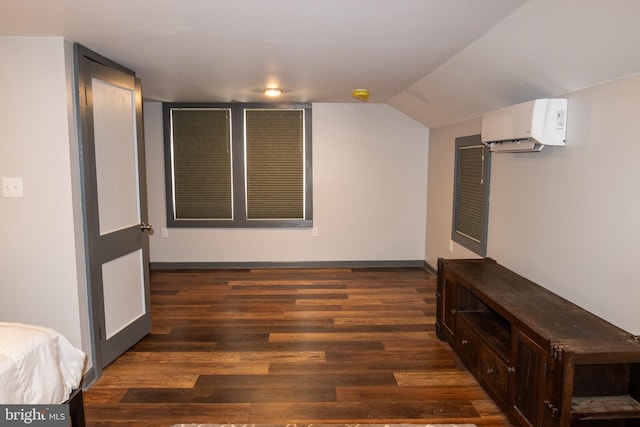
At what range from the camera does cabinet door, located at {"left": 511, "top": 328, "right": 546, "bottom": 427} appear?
1937mm

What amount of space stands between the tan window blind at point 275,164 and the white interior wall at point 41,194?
9.86 ft

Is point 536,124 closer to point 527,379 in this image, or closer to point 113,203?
point 527,379

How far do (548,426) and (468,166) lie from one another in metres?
2.78

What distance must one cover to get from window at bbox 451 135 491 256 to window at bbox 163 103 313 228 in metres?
1.96

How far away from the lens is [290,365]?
2.96m

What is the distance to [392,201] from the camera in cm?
558

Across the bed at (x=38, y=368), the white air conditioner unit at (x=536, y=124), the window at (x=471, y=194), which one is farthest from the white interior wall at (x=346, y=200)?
the bed at (x=38, y=368)

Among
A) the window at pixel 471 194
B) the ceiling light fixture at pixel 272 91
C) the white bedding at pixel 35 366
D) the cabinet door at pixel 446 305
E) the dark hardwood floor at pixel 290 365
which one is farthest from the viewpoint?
the ceiling light fixture at pixel 272 91

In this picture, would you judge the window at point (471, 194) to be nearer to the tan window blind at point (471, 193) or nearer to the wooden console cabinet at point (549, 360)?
the tan window blind at point (471, 193)

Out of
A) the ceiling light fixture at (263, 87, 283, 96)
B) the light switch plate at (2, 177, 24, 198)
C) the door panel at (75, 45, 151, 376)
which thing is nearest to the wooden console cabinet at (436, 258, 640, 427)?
the door panel at (75, 45, 151, 376)

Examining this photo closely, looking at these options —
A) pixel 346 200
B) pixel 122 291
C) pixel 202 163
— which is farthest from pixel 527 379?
pixel 202 163

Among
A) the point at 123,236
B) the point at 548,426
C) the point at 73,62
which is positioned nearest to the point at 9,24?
the point at 73,62

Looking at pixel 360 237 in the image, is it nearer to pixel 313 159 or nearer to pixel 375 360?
Answer: pixel 313 159

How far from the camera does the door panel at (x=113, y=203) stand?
2.66 m
